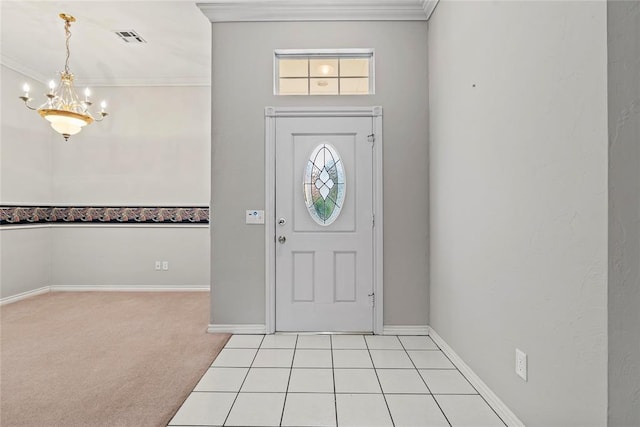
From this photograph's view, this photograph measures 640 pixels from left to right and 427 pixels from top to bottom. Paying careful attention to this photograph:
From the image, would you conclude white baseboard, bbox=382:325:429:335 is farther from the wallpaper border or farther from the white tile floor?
the wallpaper border

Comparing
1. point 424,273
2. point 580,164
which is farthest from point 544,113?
point 424,273

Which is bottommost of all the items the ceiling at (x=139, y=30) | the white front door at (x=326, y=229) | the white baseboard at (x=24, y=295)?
the white baseboard at (x=24, y=295)

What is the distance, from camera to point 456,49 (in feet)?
8.37

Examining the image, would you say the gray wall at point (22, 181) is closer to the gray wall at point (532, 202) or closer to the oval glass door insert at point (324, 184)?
the oval glass door insert at point (324, 184)

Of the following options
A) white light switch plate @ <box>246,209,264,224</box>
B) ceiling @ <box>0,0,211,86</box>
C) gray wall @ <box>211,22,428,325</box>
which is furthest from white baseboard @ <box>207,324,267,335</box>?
ceiling @ <box>0,0,211,86</box>

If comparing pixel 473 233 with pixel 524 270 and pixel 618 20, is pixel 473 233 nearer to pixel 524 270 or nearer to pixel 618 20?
pixel 524 270

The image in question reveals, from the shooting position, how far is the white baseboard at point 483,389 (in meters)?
1.83

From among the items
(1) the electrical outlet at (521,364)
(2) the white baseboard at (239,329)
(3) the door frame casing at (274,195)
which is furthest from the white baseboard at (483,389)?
(2) the white baseboard at (239,329)

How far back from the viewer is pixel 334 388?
2.23 metres

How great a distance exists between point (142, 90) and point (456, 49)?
166 inches

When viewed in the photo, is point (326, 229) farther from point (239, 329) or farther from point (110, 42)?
point (110, 42)

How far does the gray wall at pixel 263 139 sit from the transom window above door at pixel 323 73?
0.35 feet

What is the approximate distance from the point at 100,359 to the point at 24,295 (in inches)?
112

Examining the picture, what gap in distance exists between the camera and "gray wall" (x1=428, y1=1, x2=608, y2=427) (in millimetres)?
1271
